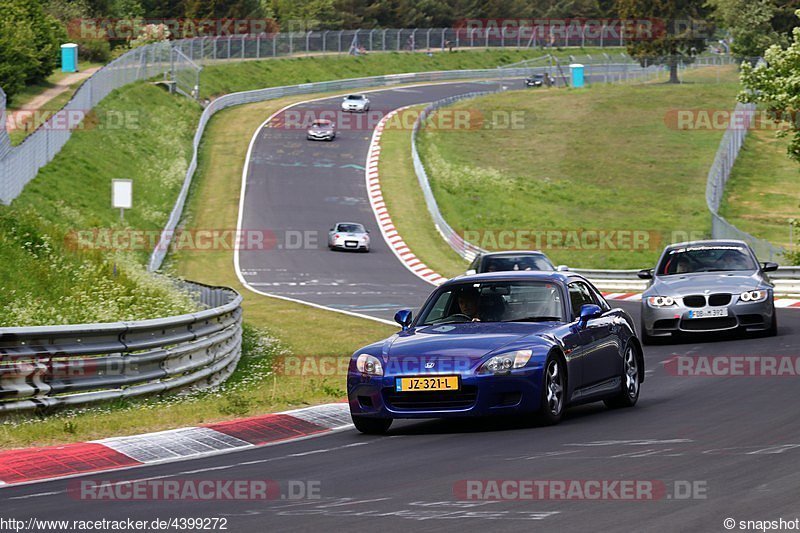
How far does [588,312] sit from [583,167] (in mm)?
56406

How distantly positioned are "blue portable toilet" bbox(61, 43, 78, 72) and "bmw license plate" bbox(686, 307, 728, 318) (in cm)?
5616

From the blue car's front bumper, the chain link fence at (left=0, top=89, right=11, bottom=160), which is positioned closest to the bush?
the chain link fence at (left=0, top=89, right=11, bottom=160)

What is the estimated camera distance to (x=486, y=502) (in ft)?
25.6

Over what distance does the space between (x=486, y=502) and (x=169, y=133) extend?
60564 millimetres

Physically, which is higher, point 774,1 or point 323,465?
point 774,1

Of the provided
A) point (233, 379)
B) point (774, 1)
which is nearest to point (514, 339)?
point (233, 379)

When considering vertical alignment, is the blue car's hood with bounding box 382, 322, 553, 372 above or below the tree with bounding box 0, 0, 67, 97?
below

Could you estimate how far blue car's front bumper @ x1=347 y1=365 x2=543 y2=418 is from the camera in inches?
440

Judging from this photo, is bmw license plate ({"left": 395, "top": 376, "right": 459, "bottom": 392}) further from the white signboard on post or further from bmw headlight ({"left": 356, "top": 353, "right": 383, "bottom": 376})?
the white signboard on post

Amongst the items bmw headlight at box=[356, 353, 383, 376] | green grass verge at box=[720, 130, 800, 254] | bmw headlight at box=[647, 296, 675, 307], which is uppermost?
bmw headlight at box=[356, 353, 383, 376]

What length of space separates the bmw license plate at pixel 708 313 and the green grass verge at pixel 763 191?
29695mm

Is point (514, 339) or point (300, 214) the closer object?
point (514, 339)

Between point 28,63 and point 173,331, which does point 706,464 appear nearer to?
point 173,331

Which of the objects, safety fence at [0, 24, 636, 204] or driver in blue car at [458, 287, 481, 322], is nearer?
driver in blue car at [458, 287, 481, 322]
